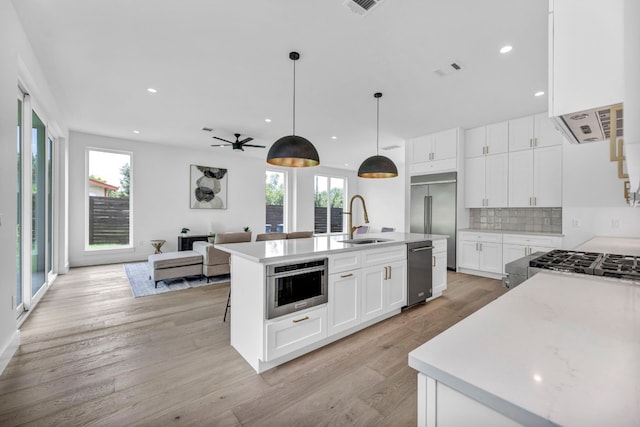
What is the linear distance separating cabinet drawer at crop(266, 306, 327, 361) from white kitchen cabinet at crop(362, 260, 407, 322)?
570 mm

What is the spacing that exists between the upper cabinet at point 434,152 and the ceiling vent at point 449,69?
7.36 feet

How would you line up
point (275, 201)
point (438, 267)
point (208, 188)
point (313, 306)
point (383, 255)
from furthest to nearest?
1. point (275, 201)
2. point (208, 188)
3. point (438, 267)
4. point (383, 255)
5. point (313, 306)

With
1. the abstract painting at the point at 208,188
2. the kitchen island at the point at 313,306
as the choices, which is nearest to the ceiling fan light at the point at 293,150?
the kitchen island at the point at 313,306

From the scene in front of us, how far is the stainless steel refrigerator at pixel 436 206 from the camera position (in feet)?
17.1

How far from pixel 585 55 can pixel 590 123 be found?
0.31m

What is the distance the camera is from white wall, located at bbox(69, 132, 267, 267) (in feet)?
19.0

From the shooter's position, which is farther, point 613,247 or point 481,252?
point 481,252

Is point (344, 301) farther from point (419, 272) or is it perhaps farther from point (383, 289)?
point (419, 272)

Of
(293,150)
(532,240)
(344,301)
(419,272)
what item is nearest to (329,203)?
(532,240)

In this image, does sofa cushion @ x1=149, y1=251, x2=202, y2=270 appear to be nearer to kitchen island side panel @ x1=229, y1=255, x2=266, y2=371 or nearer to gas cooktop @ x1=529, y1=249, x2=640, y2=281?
kitchen island side panel @ x1=229, y1=255, x2=266, y2=371

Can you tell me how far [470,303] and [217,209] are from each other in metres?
6.22

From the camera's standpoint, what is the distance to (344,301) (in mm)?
2531

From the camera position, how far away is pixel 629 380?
530 millimetres

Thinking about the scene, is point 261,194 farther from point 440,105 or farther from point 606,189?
point 606,189
